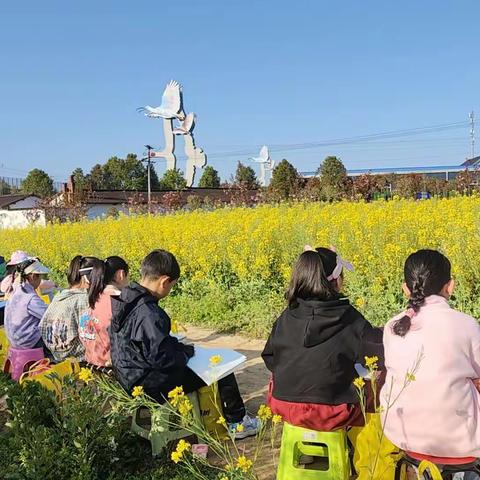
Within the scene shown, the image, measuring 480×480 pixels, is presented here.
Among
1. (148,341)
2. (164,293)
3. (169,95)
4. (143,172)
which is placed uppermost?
(169,95)

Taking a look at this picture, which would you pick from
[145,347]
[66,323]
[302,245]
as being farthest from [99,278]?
[302,245]

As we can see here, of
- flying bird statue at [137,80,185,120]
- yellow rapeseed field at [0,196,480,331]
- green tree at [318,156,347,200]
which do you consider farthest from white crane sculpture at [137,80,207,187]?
yellow rapeseed field at [0,196,480,331]

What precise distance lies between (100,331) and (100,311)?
128 mm

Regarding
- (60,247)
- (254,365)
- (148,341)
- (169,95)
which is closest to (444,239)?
(254,365)

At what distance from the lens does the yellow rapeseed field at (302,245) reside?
200 inches

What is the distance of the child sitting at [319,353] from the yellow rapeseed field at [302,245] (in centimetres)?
97

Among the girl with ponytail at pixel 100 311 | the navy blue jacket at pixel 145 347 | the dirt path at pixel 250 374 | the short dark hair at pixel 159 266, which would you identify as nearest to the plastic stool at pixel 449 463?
the dirt path at pixel 250 374

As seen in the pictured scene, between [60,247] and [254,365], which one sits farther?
[60,247]

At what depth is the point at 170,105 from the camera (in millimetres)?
37406

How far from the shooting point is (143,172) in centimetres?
3916

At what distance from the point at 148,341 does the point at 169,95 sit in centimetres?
3611

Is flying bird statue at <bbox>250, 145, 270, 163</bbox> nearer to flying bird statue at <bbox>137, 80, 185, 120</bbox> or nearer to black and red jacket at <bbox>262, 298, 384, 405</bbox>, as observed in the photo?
flying bird statue at <bbox>137, 80, 185, 120</bbox>

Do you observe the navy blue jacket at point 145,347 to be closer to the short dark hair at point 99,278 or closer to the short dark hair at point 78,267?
the short dark hair at point 99,278

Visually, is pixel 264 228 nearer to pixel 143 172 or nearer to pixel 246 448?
pixel 246 448
